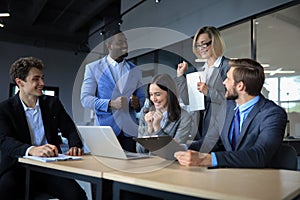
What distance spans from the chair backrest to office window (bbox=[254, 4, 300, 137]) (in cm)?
245

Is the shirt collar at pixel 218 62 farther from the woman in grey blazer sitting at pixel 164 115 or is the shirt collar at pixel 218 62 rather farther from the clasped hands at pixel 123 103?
the clasped hands at pixel 123 103

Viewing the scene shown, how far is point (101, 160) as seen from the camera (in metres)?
1.51

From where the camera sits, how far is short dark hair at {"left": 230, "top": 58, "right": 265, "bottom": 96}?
1540 millimetres

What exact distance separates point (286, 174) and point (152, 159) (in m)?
0.65

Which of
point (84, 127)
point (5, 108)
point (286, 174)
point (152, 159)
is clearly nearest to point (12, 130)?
point (5, 108)

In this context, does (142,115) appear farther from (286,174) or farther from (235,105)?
(286,174)

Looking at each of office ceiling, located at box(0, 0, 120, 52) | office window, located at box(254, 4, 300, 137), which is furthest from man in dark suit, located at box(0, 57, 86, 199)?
office ceiling, located at box(0, 0, 120, 52)

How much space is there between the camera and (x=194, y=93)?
1.98 metres

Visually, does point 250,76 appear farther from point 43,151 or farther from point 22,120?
point 22,120

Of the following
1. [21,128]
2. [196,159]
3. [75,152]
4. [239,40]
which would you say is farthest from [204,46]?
[239,40]

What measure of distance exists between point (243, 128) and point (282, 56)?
115 inches

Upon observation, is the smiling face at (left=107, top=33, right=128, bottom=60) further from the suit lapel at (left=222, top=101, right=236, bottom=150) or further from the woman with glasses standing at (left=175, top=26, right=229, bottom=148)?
the suit lapel at (left=222, top=101, right=236, bottom=150)

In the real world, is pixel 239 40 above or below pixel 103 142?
above

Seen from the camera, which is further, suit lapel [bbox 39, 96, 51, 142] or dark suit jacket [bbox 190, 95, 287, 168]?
suit lapel [bbox 39, 96, 51, 142]
